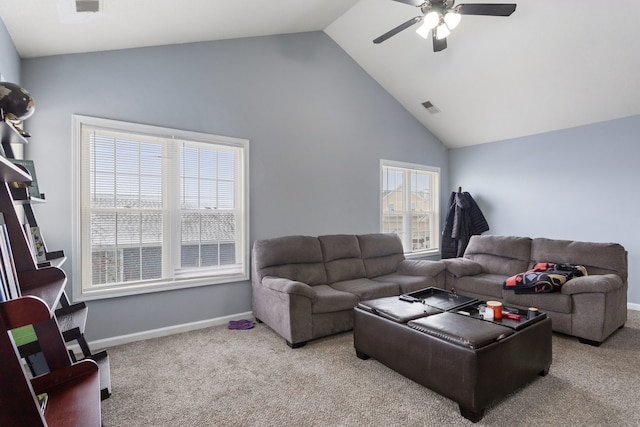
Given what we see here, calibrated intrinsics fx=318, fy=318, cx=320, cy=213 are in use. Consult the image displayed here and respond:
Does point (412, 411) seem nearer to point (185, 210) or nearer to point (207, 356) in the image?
point (207, 356)

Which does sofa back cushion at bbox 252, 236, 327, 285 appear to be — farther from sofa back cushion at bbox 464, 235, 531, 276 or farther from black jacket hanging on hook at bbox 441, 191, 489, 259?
black jacket hanging on hook at bbox 441, 191, 489, 259

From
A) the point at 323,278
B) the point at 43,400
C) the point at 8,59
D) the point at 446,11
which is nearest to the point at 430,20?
the point at 446,11

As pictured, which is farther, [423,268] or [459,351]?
[423,268]

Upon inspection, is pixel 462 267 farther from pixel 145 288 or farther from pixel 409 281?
pixel 145 288

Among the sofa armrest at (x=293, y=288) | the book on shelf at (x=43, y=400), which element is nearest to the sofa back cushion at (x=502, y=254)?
the sofa armrest at (x=293, y=288)

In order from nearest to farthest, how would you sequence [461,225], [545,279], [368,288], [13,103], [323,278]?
[13,103], [545,279], [368,288], [323,278], [461,225]

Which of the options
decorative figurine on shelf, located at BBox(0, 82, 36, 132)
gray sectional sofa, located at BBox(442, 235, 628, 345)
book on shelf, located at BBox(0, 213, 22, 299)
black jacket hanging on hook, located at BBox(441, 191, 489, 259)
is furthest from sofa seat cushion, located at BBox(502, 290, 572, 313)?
decorative figurine on shelf, located at BBox(0, 82, 36, 132)

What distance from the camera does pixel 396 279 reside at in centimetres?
391

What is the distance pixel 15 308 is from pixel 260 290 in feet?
9.03

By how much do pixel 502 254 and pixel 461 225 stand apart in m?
1.31

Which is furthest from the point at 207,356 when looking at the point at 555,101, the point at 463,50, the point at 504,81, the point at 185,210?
the point at 555,101

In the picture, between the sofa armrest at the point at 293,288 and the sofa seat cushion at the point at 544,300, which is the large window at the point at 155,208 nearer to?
the sofa armrest at the point at 293,288

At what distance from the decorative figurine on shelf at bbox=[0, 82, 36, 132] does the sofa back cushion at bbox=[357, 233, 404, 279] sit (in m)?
3.45

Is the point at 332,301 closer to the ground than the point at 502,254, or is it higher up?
closer to the ground
